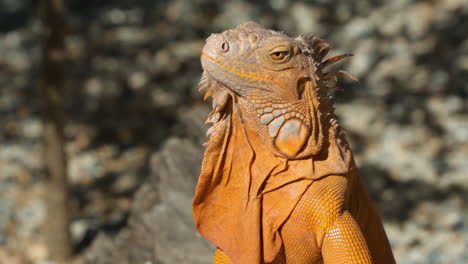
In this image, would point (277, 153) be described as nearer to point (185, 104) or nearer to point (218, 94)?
point (218, 94)

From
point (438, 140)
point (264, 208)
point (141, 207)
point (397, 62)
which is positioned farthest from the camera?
point (397, 62)

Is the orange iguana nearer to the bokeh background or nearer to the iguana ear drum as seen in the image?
the iguana ear drum

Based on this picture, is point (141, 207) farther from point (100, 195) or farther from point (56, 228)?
point (100, 195)

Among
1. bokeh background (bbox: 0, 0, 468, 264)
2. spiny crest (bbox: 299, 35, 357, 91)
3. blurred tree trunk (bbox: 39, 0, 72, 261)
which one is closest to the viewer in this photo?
spiny crest (bbox: 299, 35, 357, 91)

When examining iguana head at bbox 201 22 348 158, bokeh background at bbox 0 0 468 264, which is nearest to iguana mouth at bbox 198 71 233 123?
iguana head at bbox 201 22 348 158

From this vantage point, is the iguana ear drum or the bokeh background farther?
the bokeh background

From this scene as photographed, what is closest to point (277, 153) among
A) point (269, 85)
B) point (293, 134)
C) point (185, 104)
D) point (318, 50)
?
point (293, 134)

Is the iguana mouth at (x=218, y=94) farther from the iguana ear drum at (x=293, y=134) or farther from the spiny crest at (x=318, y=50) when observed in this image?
the spiny crest at (x=318, y=50)

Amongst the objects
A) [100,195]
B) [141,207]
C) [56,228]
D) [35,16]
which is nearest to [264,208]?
[141,207]

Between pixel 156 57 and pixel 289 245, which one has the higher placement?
pixel 289 245
